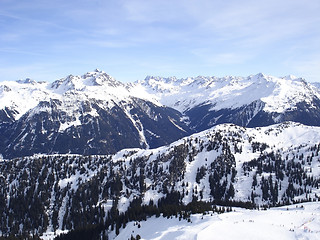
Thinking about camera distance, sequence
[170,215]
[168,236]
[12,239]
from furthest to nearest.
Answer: [12,239], [170,215], [168,236]

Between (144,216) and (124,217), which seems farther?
(124,217)

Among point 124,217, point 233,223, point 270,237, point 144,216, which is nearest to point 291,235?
point 270,237

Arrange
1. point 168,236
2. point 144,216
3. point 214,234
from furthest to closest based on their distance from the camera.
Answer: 1. point 144,216
2. point 168,236
3. point 214,234

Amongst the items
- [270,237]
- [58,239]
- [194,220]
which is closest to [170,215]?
[194,220]

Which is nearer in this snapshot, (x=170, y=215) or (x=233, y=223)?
(x=233, y=223)

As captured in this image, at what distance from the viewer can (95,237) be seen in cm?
14512

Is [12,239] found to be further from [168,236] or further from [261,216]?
[261,216]

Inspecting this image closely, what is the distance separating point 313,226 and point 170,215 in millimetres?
56100

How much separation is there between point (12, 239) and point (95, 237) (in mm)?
78604

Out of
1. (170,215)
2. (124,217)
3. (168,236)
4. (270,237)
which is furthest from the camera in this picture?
(124,217)

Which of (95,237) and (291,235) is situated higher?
(291,235)

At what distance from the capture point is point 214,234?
85250 mm

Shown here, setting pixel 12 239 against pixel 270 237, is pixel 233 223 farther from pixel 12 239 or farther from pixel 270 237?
pixel 12 239

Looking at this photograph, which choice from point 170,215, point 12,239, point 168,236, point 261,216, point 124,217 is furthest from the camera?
point 12,239
